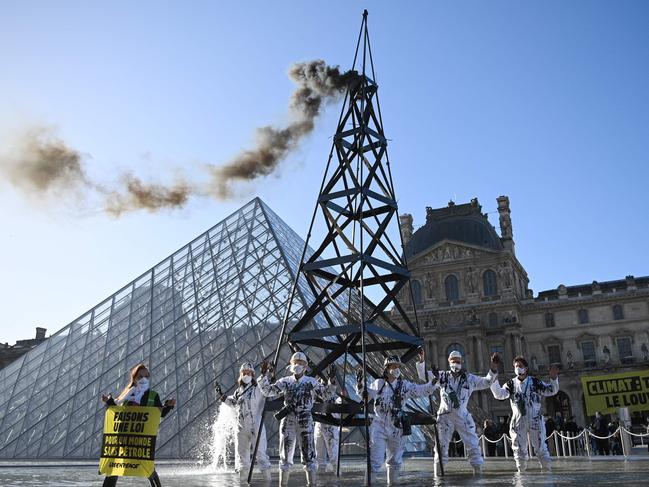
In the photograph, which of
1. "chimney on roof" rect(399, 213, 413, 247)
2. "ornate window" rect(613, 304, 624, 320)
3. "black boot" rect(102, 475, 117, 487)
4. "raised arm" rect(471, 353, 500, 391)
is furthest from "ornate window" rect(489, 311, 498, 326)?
"black boot" rect(102, 475, 117, 487)

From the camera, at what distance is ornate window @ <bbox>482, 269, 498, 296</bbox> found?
45.0 metres

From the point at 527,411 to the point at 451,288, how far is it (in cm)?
3932

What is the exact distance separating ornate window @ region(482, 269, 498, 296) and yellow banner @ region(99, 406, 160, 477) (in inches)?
1649

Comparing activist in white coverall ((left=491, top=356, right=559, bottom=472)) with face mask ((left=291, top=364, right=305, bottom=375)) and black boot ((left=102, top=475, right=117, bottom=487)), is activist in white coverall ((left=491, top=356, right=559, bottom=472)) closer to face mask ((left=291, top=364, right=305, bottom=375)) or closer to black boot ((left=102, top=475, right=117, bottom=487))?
face mask ((left=291, top=364, right=305, bottom=375))

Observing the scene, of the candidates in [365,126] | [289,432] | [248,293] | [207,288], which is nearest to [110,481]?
[289,432]

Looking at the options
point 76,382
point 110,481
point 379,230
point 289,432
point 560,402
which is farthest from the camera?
point 560,402

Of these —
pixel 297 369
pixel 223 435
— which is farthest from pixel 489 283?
pixel 297 369

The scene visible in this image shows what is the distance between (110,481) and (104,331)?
17.7m

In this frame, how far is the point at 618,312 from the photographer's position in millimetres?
42719

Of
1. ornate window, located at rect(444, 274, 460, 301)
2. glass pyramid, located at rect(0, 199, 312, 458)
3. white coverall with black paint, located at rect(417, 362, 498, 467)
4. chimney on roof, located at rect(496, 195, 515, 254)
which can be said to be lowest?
white coverall with black paint, located at rect(417, 362, 498, 467)

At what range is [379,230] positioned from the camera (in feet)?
26.6

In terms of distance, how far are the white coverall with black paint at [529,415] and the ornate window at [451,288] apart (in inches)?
1527

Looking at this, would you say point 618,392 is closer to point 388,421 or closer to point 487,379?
point 487,379

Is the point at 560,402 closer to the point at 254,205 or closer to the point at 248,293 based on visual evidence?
the point at 254,205
